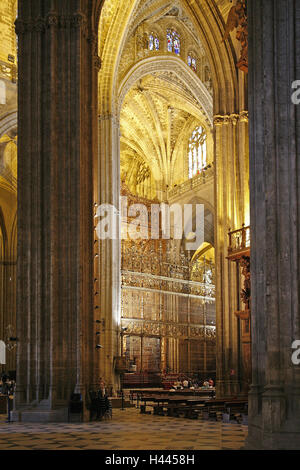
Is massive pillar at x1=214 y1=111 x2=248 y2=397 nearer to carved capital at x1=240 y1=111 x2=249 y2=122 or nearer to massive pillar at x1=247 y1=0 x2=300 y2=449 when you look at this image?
carved capital at x1=240 y1=111 x2=249 y2=122

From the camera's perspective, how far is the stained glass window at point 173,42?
99.7 ft

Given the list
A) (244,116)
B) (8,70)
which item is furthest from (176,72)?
(244,116)

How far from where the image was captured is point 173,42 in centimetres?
3061

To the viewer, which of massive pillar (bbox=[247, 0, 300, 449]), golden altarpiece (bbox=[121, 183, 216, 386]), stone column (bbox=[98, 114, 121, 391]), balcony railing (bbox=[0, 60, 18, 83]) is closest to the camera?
massive pillar (bbox=[247, 0, 300, 449])

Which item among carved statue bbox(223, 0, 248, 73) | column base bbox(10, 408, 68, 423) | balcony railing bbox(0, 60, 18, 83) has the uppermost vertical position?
balcony railing bbox(0, 60, 18, 83)

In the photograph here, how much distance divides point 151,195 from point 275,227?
3096cm

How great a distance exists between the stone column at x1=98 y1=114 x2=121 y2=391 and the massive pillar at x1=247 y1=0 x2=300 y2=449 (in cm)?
1716

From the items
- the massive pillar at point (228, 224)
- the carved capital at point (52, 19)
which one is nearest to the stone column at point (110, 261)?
the massive pillar at point (228, 224)

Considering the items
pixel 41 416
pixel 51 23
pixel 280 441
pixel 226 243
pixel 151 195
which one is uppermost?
pixel 151 195

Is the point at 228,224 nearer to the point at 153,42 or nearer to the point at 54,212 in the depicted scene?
the point at 54,212

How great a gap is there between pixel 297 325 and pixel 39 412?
7.43 m

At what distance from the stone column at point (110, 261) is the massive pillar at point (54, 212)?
11008mm

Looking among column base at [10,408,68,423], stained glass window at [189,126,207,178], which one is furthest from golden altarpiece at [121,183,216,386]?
column base at [10,408,68,423]

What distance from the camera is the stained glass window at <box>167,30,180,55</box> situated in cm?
3039
